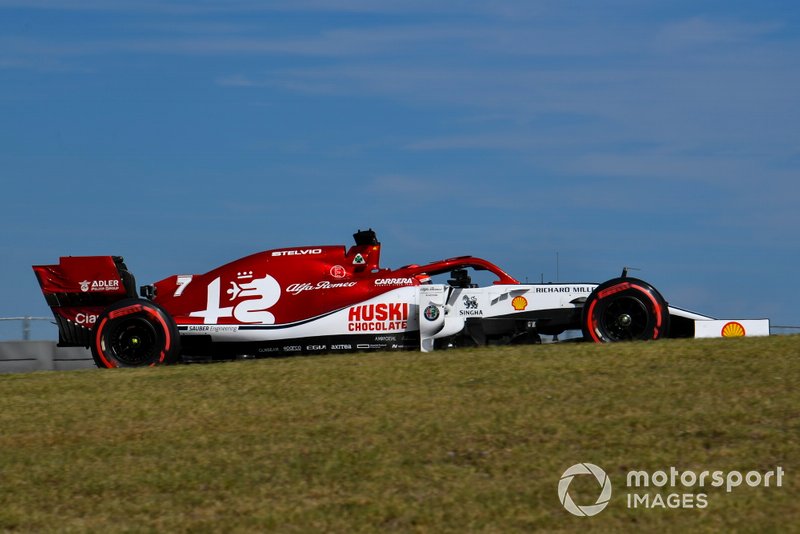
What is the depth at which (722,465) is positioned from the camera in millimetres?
7223

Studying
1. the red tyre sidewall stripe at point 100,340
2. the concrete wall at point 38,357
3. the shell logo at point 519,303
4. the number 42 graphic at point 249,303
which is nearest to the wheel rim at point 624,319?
the shell logo at point 519,303

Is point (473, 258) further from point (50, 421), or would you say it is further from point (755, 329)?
point (50, 421)

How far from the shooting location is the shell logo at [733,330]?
12.3 metres

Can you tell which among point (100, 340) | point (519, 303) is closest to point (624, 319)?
point (519, 303)

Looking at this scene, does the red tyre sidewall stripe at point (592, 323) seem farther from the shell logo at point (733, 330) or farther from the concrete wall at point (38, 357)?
the concrete wall at point (38, 357)

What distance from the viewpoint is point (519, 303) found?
41.2ft

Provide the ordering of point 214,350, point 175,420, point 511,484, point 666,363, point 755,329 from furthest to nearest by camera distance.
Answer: point 214,350, point 755,329, point 666,363, point 175,420, point 511,484

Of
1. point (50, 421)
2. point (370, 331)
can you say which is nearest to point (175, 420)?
point (50, 421)

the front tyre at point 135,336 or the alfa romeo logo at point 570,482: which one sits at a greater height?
the front tyre at point 135,336

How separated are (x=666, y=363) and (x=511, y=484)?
12.8 feet

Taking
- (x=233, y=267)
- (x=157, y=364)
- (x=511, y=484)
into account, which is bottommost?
(x=511, y=484)

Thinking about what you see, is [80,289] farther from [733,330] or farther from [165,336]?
[733,330]

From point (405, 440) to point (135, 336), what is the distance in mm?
5706

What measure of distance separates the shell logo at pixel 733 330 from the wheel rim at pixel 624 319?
1.06 meters
